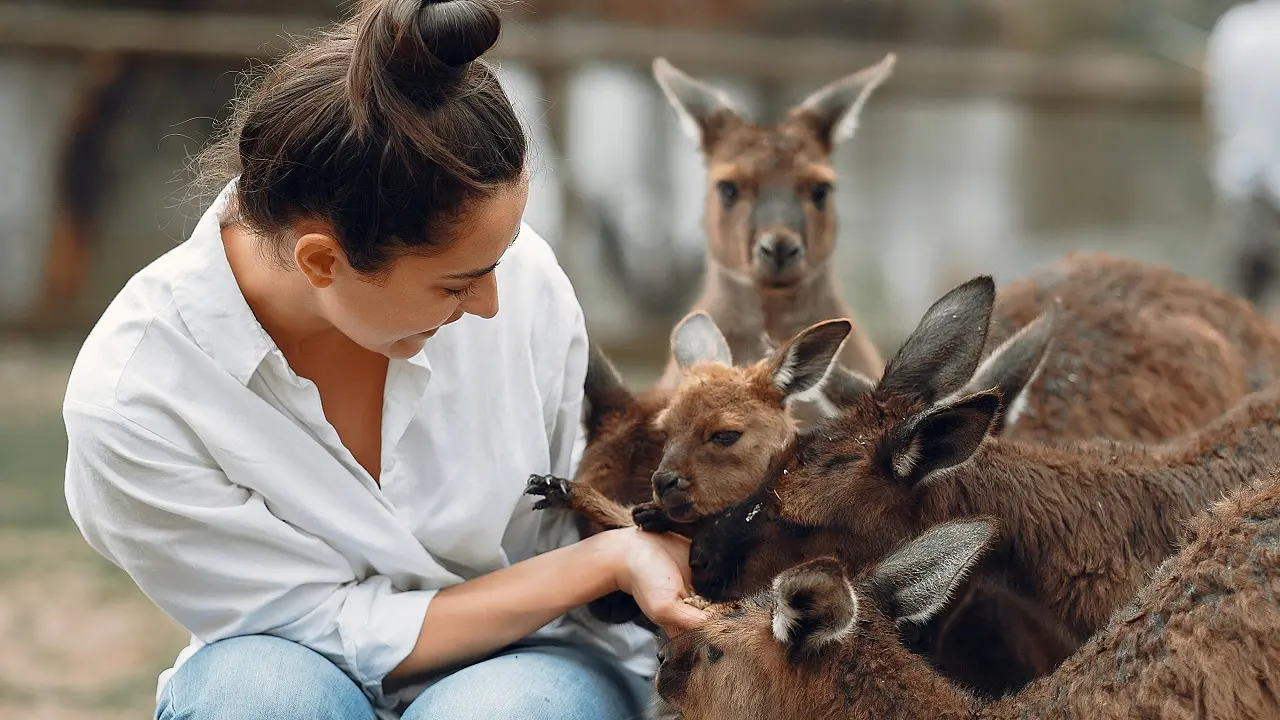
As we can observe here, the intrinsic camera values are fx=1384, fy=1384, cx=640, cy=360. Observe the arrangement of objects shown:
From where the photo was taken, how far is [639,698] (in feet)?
10.5

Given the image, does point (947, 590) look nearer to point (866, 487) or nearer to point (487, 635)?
point (866, 487)

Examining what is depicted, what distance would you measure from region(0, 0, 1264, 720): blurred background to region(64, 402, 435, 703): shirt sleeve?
18.4 ft

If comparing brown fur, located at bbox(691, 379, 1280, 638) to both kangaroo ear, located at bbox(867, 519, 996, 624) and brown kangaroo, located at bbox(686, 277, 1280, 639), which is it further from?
kangaroo ear, located at bbox(867, 519, 996, 624)

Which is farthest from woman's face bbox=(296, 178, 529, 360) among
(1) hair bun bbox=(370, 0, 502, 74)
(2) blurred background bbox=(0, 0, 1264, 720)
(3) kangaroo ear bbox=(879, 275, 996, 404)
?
(2) blurred background bbox=(0, 0, 1264, 720)

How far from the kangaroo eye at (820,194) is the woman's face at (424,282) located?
2.31 m

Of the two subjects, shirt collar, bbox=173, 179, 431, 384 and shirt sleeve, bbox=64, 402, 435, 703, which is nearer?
shirt sleeve, bbox=64, 402, 435, 703

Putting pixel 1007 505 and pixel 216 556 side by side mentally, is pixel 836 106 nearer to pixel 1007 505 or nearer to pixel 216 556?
pixel 1007 505

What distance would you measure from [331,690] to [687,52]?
664 centimetres

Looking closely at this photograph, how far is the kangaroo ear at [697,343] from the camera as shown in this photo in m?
3.43

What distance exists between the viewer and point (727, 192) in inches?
198

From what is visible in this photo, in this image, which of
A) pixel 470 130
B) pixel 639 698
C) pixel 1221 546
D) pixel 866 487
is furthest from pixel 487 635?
pixel 1221 546

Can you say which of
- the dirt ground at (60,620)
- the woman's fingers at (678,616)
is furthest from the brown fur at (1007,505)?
the dirt ground at (60,620)

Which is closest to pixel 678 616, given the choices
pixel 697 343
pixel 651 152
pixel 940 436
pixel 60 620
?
pixel 940 436

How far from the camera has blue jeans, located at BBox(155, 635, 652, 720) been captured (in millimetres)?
2713
